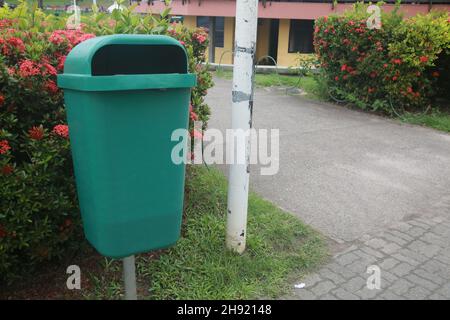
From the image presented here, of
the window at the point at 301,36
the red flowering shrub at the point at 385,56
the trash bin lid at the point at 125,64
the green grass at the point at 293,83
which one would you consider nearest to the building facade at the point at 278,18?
the window at the point at 301,36

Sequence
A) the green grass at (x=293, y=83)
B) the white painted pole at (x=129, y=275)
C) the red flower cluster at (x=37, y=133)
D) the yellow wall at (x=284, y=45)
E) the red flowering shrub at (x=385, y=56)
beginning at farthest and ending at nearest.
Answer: the yellow wall at (x=284, y=45) → the green grass at (x=293, y=83) → the red flowering shrub at (x=385, y=56) → the red flower cluster at (x=37, y=133) → the white painted pole at (x=129, y=275)

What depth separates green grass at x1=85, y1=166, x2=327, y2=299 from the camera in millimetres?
2857

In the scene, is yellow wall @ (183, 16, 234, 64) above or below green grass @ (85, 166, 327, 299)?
above

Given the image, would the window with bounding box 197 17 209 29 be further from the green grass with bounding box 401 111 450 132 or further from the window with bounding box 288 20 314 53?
the green grass with bounding box 401 111 450 132

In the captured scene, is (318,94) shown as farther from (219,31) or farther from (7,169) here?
(219,31)

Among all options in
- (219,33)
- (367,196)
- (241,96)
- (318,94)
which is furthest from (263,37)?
(241,96)

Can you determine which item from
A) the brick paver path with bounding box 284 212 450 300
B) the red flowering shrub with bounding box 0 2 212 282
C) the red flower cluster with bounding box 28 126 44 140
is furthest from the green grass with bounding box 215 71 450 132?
the red flower cluster with bounding box 28 126 44 140

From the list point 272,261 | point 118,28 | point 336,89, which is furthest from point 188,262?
point 336,89

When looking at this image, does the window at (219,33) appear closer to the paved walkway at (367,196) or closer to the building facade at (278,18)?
the building facade at (278,18)

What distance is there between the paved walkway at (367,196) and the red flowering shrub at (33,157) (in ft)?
5.49

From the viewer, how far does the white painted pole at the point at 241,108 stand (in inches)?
115

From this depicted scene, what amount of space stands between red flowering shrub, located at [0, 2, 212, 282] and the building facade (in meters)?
12.2

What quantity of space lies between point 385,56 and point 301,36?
1002cm

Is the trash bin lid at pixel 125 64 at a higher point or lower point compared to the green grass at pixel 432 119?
higher
